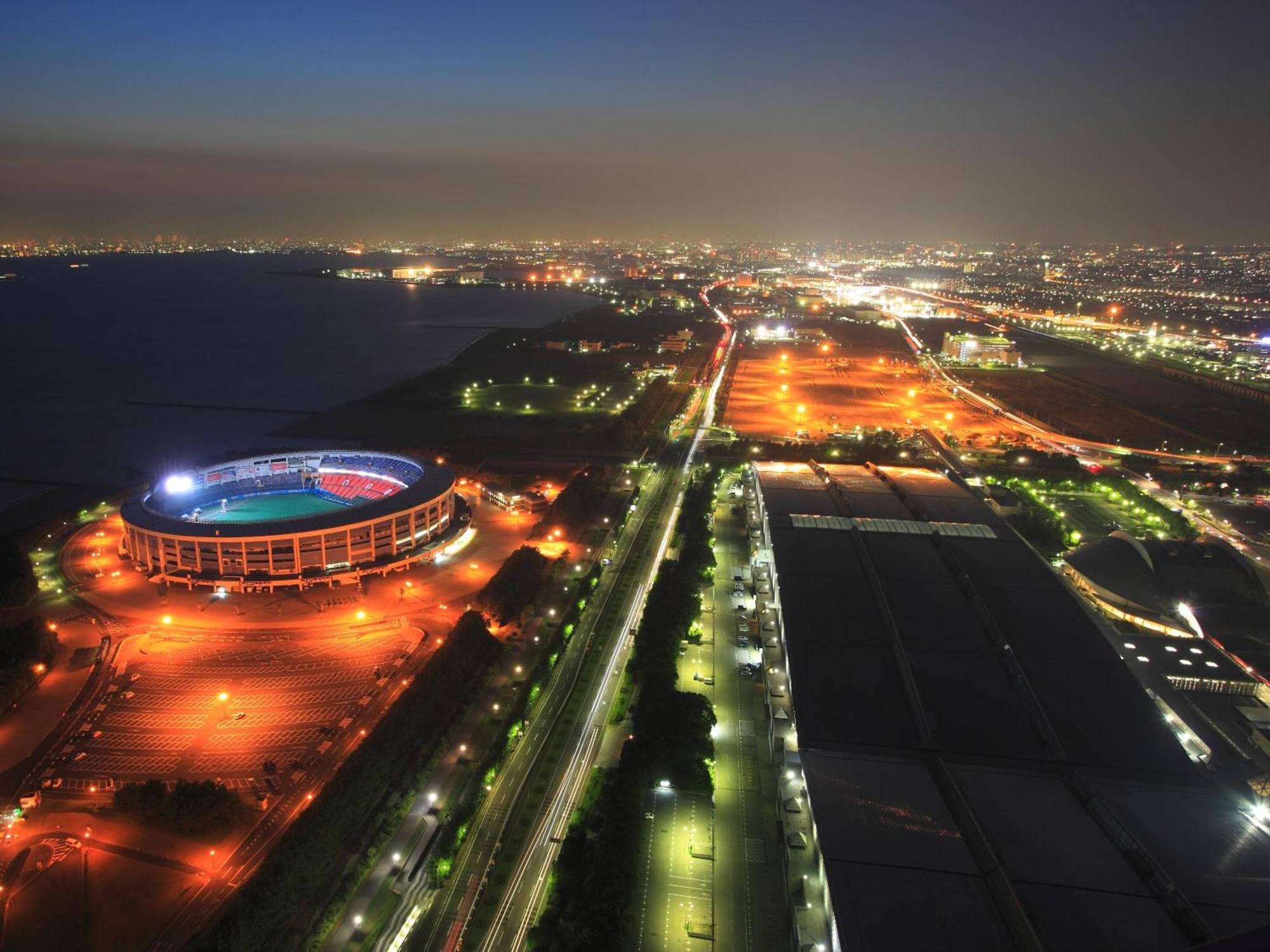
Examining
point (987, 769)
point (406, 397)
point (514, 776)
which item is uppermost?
point (987, 769)

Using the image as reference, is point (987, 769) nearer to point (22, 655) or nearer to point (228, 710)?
point (228, 710)

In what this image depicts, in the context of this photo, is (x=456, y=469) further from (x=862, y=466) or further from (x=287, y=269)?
(x=287, y=269)

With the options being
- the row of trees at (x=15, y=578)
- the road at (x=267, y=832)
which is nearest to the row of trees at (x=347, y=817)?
the road at (x=267, y=832)

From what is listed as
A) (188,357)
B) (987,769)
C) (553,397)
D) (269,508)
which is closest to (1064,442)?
(553,397)

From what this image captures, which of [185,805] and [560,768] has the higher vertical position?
[185,805]

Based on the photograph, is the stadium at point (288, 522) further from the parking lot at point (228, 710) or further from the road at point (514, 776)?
the road at point (514, 776)

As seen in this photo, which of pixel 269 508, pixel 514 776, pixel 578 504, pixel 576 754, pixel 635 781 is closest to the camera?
pixel 635 781

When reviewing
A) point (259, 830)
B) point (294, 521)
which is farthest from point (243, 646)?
point (259, 830)

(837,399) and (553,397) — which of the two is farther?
(553,397)
